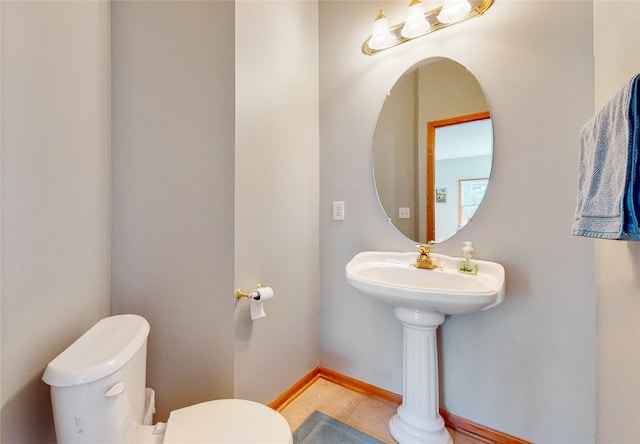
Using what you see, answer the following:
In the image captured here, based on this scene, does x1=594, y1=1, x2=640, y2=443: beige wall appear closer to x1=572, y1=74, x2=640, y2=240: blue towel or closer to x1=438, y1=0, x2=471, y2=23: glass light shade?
x1=572, y1=74, x2=640, y2=240: blue towel

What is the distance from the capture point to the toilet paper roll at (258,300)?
118 centimetres

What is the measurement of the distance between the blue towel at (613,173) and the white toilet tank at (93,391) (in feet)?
4.72

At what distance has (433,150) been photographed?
136 centimetres

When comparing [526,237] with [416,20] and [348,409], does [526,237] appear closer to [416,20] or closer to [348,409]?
[416,20]

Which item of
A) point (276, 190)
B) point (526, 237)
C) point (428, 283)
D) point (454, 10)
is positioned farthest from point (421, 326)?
point (454, 10)

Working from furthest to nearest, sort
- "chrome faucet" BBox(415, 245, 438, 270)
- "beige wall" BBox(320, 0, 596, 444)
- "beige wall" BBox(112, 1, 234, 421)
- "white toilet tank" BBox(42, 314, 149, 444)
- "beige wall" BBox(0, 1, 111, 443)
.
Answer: "chrome faucet" BBox(415, 245, 438, 270), "beige wall" BBox(112, 1, 234, 421), "beige wall" BBox(320, 0, 596, 444), "beige wall" BBox(0, 1, 111, 443), "white toilet tank" BBox(42, 314, 149, 444)

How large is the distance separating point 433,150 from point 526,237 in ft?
1.95

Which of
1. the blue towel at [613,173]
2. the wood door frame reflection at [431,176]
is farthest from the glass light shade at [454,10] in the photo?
the blue towel at [613,173]

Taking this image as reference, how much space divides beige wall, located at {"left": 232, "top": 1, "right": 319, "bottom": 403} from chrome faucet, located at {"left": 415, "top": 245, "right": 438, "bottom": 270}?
2.22ft

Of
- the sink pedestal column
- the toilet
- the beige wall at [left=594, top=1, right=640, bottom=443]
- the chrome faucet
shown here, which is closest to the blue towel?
the beige wall at [left=594, top=1, right=640, bottom=443]

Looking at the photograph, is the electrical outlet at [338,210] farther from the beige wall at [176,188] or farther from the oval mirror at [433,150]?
the beige wall at [176,188]

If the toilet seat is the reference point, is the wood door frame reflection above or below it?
above

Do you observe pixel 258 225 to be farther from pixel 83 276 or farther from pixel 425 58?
→ pixel 425 58

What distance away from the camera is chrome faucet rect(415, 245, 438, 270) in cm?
126
